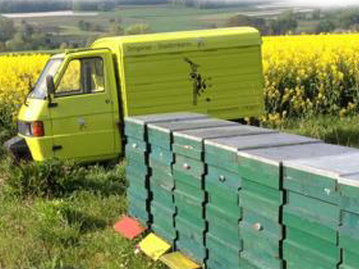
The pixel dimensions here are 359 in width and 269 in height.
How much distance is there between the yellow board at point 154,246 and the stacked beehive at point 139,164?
0.36 metres

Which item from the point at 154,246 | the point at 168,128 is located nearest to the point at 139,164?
the point at 168,128

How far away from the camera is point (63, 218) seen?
26.0ft

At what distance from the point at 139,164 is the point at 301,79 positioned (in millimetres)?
8772

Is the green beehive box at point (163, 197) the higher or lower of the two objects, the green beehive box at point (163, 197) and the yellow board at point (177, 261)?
the higher

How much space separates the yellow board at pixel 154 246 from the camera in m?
6.61

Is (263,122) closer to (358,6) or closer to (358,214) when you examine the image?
(358,214)

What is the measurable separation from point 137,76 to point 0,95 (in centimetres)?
438

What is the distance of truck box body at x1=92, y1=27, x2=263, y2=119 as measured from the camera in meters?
11.1

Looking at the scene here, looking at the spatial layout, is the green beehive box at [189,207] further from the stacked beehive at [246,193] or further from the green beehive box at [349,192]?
the green beehive box at [349,192]

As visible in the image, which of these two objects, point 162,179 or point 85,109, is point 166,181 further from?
point 85,109

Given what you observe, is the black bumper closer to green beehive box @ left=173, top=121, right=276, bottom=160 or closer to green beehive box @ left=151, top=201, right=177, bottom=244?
green beehive box @ left=151, top=201, right=177, bottom=244

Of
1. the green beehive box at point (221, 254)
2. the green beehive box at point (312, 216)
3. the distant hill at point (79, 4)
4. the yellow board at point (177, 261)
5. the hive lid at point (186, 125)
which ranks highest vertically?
the distant hill at point (79, 4)

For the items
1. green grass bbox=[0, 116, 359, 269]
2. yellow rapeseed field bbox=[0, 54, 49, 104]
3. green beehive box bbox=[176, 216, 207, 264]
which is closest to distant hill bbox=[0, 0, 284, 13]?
yellow rapeseed field bbox=[0, 54, 49, 104]

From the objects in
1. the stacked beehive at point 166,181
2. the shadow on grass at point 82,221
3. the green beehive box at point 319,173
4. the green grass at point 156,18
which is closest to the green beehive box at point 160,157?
the stacked beehive at point 166,181
